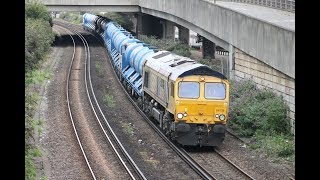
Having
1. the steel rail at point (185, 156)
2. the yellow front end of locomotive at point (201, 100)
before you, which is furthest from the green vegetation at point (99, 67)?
the yellow front end of locomotive at point (201, 100)

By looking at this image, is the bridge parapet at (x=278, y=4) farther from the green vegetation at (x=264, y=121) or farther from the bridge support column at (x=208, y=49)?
the green vegetation at (x=264, y=121)

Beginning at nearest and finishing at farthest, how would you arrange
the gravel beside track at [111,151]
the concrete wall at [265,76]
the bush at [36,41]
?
the gravel beside track at [111,151] → the concrete wall at [265,76] → the bush at [36,41]

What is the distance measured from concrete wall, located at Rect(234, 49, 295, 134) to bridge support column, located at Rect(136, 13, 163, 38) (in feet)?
119

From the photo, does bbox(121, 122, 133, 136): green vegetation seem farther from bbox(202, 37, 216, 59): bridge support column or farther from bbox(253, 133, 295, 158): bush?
bbox(202, 37, 216, 59): bridge support column

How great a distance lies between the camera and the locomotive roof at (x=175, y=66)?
21203mm

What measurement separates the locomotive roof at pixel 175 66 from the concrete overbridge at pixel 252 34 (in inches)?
141

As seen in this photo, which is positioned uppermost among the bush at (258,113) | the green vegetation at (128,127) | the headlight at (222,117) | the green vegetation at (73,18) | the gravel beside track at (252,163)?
the headlight at (222,117)

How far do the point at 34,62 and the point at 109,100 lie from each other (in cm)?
1019

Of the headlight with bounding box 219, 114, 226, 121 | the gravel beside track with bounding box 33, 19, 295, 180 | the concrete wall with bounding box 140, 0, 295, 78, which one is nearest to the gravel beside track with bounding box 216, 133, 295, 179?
the gravel beside track with bounding box 33, 19, 295, 180

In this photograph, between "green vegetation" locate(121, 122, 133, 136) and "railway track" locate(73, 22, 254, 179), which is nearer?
"railway track" locate(73, 22, 254, 179)

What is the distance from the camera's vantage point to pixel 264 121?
76.3 ft

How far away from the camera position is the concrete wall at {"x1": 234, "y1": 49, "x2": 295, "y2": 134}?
2312 centimetres
